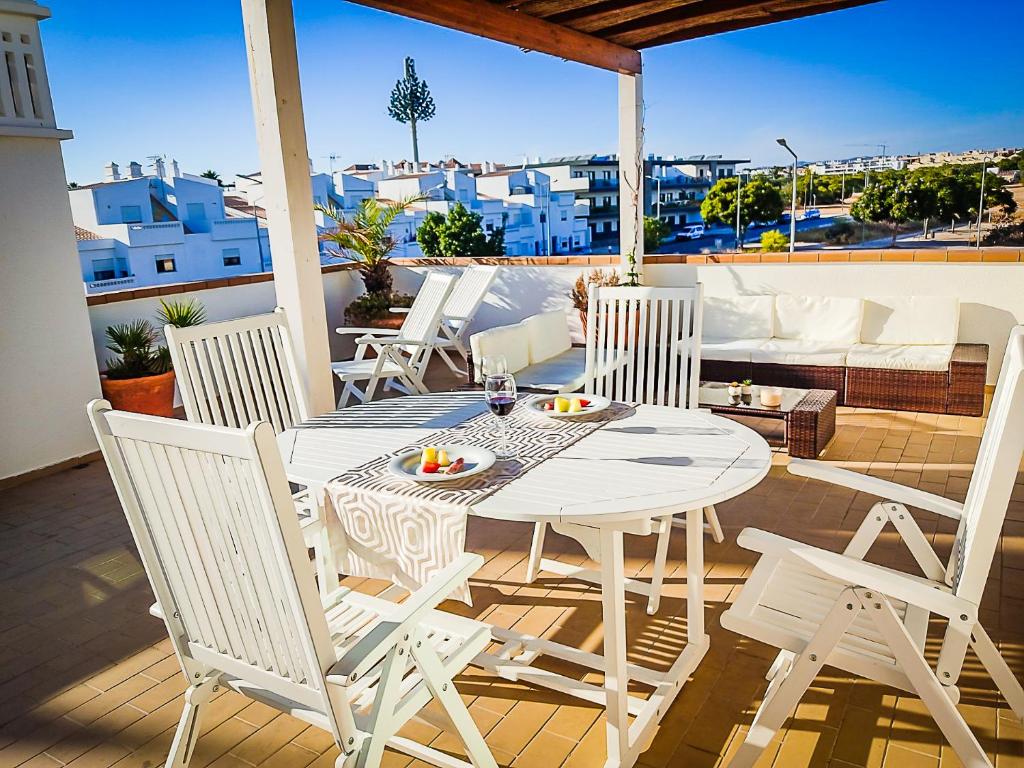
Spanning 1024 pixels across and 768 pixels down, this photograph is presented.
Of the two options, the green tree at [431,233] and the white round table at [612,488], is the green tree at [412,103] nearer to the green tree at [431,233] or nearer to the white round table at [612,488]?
the green tree at [431,233]

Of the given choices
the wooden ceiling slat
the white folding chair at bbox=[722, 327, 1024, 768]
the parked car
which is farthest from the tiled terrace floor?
the parked car

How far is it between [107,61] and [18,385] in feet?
88.4

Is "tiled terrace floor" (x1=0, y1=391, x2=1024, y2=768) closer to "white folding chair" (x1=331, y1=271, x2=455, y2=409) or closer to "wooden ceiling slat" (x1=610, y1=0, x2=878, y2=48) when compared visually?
"white folding chair" (x1=331, y1=271, x2=455, y2=409)

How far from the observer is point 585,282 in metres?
6.75

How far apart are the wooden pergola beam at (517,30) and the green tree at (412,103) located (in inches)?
863

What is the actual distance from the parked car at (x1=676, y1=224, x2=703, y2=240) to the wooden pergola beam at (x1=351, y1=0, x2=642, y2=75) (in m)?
2.38

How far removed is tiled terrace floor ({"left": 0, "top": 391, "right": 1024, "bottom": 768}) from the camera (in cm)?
197

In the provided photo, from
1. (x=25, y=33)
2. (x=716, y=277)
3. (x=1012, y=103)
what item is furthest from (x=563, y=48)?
(x=1012, y=103)

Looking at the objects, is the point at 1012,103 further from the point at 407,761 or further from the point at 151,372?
the point at 407,761

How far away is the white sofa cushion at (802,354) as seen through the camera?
5.08 metres

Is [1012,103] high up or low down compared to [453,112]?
down

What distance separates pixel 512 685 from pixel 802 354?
11.9 ft

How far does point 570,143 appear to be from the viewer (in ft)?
68.4

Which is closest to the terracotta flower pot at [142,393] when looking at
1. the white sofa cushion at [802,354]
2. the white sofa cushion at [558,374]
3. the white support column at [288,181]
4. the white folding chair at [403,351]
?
the white folding chair at [403,351]
